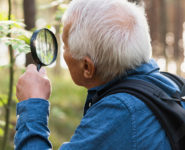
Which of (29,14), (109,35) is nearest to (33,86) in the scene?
(109,35)

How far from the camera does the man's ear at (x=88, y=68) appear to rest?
1554 millimetres

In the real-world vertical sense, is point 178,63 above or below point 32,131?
below

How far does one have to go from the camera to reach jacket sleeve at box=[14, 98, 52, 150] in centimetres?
150

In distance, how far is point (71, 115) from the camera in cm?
752

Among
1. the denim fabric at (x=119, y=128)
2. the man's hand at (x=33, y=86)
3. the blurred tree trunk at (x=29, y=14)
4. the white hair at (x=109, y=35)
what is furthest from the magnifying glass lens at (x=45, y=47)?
the blurred tree trunk at (x=29, y=14)

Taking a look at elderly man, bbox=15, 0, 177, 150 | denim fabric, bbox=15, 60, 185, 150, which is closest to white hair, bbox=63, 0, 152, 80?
elderly man, bbox=15, 0, 177, 150

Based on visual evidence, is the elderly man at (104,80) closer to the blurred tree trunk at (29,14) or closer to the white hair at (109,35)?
the white hair at (109,35)

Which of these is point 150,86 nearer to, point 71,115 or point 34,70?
point 34,70

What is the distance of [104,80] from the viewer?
5.24ft

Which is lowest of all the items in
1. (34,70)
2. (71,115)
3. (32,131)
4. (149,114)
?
(71,115)

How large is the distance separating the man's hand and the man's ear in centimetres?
26

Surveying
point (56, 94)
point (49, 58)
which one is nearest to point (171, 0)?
point (56, 94)

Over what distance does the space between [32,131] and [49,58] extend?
56 cm

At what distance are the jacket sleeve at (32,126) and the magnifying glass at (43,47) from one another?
0.84ft
